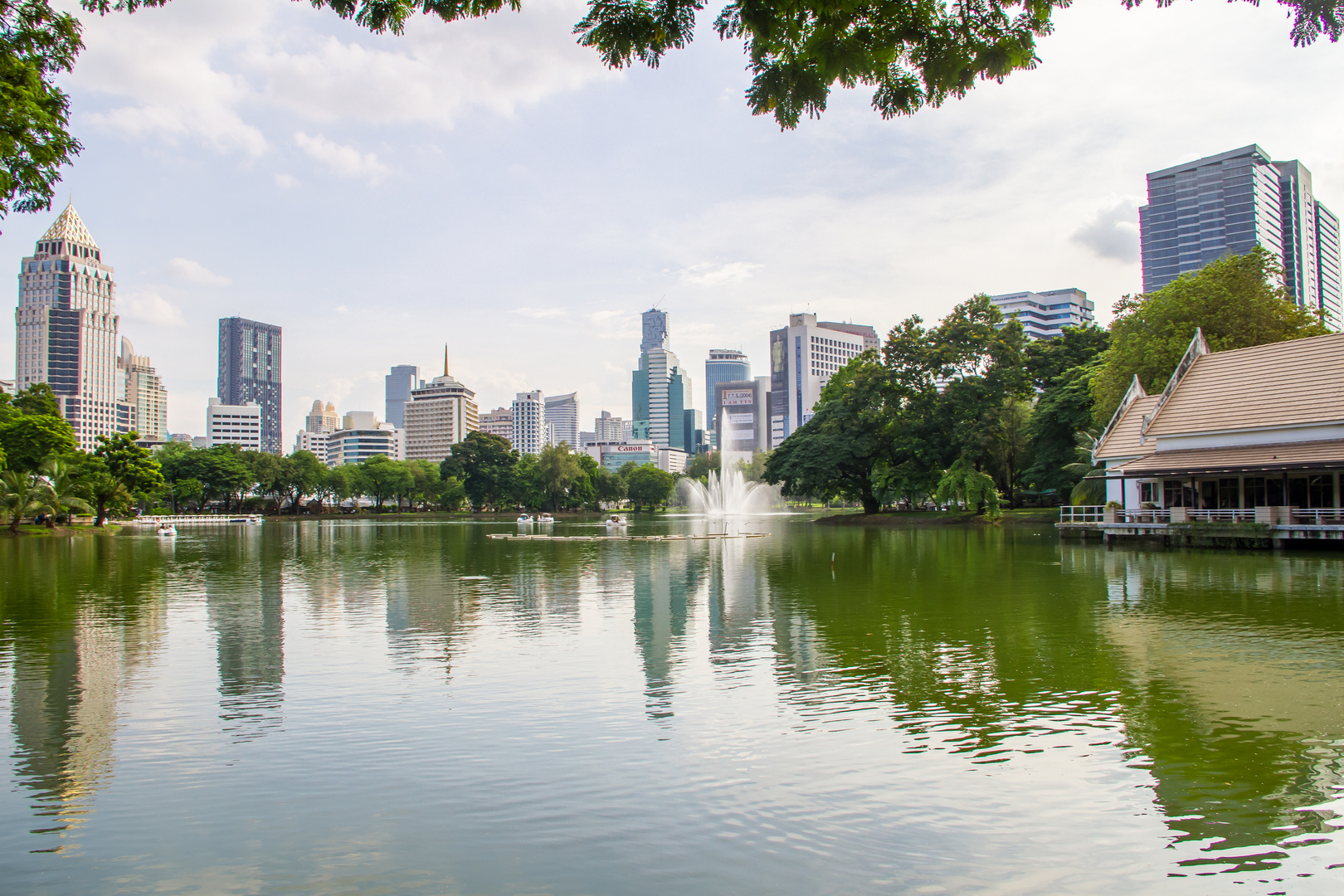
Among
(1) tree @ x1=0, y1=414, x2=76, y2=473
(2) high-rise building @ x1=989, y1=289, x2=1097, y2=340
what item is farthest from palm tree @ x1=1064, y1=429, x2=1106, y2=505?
(2) high-rise building @ x1=989, y1=289, x2=1097, y2=340

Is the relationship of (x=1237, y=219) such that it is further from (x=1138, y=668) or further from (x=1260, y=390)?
(x=1138, y=668)

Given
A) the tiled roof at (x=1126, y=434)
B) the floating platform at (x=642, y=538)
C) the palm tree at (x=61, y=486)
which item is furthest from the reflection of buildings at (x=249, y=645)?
the palm tree at (x=61, y=486)

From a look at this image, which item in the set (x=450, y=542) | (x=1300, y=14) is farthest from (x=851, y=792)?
(x=450, y=542)

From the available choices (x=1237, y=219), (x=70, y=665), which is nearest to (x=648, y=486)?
(x=70, y=665)

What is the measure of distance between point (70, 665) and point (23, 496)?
49.0m

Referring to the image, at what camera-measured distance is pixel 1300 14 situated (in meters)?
4.44

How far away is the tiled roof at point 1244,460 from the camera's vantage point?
91.7ft

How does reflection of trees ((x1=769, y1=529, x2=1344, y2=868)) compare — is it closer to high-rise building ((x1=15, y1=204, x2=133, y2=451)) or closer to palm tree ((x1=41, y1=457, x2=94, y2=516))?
palm tree ((x1=41, y1=457, x2=94, y2=516))

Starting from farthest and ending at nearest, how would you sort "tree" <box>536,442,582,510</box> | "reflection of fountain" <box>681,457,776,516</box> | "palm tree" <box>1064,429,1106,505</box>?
"tree" <box>536,442,582,510</box>, "reflection of fountain" <box>681,457,776,516</box>, "palm tree" <box>1064,429,1106,505</box>

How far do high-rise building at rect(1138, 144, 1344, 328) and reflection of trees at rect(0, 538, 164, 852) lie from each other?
184698 millimetres

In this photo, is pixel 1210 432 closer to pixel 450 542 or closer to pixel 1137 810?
pixel 1137 810

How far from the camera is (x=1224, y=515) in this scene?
104ft

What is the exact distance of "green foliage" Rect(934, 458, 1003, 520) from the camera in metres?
55.2

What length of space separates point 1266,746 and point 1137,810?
233 cm
